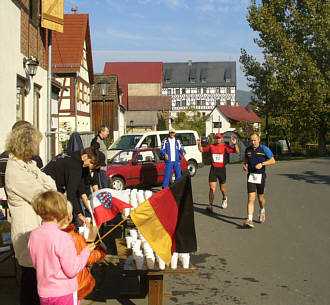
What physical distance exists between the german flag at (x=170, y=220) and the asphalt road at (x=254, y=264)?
0.99 metres

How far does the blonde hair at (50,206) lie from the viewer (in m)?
3.58

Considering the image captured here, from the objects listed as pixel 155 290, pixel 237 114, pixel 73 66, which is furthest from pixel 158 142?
pixel 237 114

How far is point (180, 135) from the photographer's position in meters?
21.0

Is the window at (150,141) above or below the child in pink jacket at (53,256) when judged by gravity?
above

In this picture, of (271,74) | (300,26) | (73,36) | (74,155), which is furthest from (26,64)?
(300,26)

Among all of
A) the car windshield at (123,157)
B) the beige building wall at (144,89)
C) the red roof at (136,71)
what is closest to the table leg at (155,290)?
the car windshield at (123,157)

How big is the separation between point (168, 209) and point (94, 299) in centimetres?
150

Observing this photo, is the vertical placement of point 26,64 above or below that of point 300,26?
below

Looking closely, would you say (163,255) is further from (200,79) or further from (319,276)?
(200,79)

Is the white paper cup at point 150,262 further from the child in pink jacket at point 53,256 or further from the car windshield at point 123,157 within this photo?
the car windshield at point 123,157

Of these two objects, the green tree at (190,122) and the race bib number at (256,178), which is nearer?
the race bib number at (256,178)

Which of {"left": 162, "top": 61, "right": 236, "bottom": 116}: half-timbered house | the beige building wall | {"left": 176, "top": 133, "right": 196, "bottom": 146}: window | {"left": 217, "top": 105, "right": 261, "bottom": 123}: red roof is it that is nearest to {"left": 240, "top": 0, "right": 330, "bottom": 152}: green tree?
{"left": 176, "top": 133, "right": 196, "bottom": 146}: window

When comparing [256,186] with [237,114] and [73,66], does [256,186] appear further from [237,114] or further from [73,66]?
[237,114]

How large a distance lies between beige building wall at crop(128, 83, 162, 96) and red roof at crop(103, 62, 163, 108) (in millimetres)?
922
